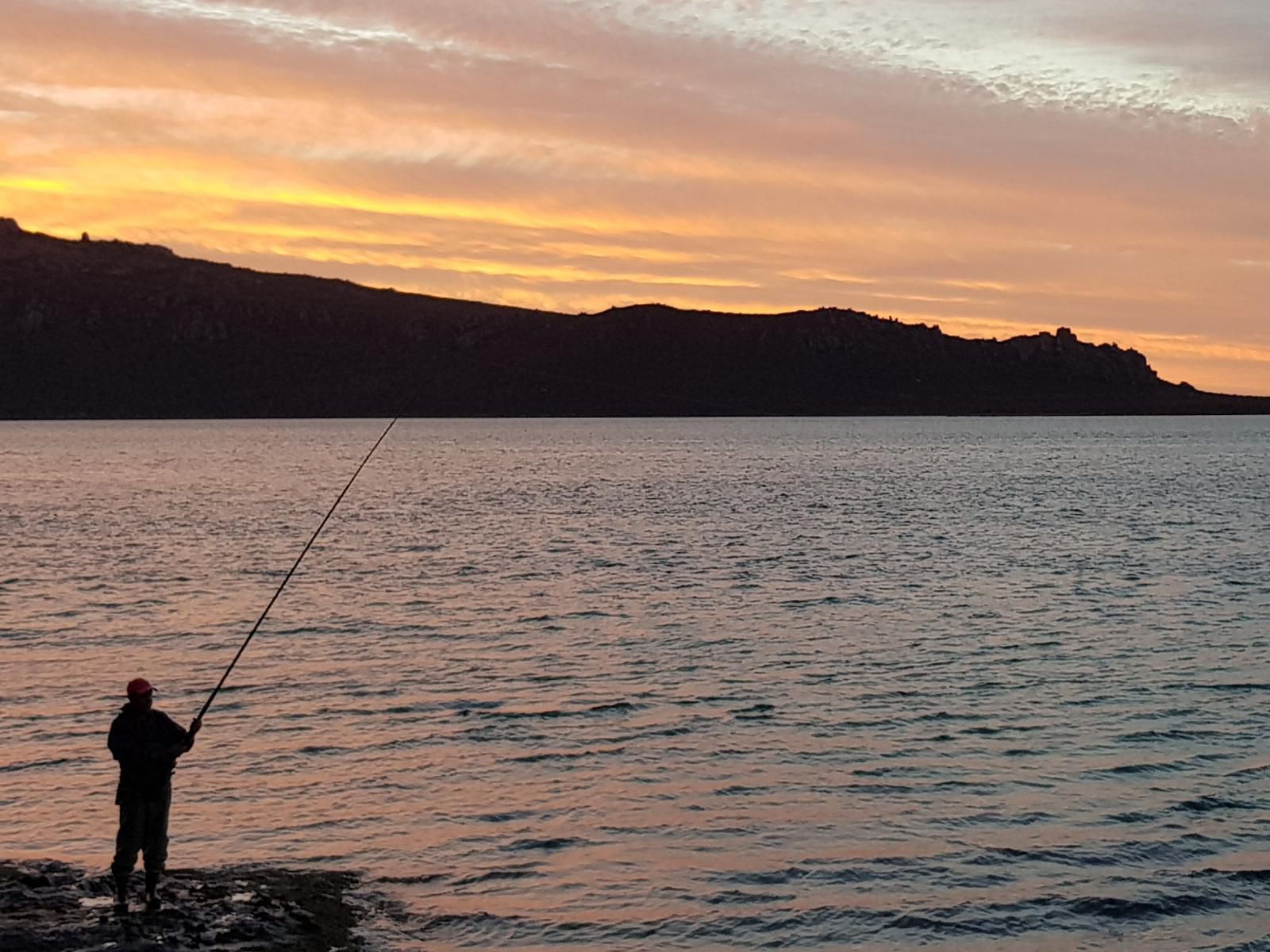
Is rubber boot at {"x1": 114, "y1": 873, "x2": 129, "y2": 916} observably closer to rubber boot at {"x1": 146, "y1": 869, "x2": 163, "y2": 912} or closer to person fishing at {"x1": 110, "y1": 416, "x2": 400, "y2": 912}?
person fishing at {"x1": 110, "y1": 416, "x2": 400, "y2": 912}

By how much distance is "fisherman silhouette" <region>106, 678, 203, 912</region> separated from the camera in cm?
1200

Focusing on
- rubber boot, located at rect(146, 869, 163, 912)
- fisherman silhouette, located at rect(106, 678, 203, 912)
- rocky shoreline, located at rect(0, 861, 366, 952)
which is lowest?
rocky shoreline, located at rect(0, 861, 366, 952)

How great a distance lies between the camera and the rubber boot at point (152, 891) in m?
12.2

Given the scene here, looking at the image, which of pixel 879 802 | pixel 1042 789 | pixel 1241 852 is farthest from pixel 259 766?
pixel 1241 852

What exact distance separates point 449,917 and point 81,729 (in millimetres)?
9167

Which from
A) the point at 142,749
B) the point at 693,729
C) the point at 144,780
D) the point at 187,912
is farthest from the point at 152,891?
the point at 693,729

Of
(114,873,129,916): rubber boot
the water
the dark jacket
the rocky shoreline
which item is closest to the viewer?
the rocky shoreline

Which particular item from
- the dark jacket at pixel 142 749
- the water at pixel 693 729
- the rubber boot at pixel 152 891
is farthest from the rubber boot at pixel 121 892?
the water at pixel 693 729

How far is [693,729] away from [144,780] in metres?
9.47

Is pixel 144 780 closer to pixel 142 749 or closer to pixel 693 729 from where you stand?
pixel 142 749

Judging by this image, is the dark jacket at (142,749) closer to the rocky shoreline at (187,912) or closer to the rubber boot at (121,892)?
the rubber boot at (121,892)

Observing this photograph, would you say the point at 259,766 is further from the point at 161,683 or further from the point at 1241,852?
the point at 1241,852

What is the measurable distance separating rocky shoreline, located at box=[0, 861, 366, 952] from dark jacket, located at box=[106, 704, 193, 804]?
1.01 meters

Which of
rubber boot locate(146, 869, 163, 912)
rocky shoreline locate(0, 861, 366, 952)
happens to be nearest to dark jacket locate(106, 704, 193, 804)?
rubber boot locate(146, 869, 163, 912)
